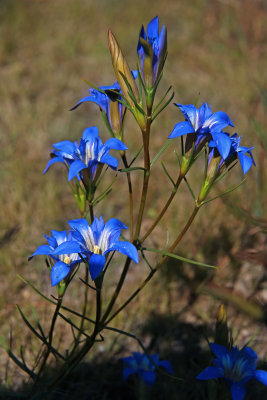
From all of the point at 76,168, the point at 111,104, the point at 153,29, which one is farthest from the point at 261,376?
the point at 153,29

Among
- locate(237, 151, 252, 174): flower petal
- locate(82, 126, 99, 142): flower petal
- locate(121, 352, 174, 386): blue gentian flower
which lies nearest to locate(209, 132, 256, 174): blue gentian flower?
locate(237, 151, 252, 174): flower petal

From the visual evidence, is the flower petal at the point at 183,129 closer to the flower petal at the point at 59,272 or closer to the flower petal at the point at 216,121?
the flower petal at the point at 216,121

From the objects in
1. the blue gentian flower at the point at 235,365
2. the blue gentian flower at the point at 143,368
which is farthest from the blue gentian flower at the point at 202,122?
the blue gentian flower at the point at 143,368

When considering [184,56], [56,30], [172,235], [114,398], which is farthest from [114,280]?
[56,30]

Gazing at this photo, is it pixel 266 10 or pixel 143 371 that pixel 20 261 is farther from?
pixel 266 10

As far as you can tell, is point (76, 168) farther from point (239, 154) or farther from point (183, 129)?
point (239, 154)

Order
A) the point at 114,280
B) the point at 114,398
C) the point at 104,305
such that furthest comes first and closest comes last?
the point at 114,280
the point at 104,305
the point at 114,398
